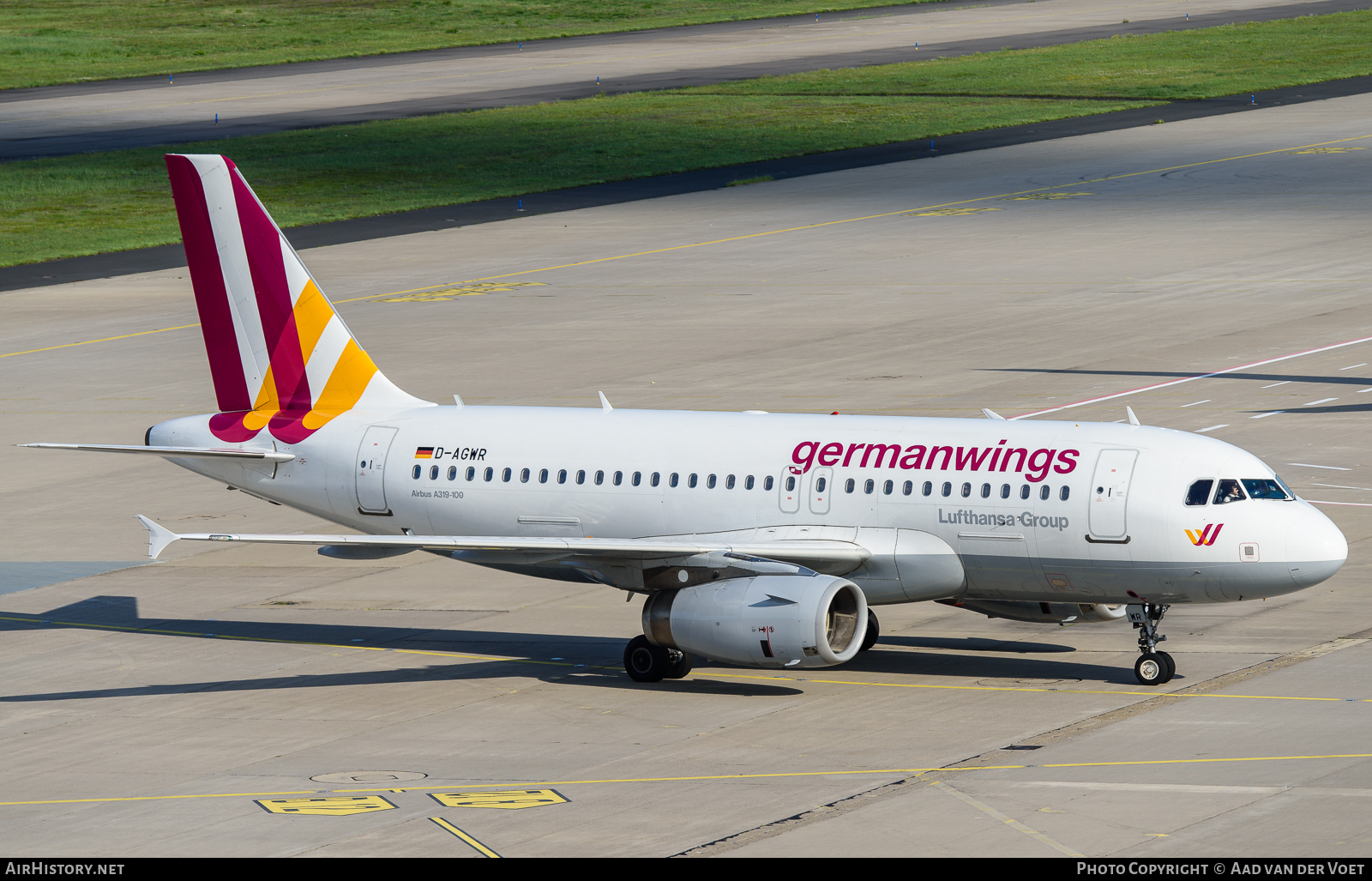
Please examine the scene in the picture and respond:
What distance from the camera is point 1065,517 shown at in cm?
3275

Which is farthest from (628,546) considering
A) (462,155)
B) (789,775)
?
(462,155)

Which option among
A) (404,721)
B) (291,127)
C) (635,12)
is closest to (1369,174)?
(291,127)

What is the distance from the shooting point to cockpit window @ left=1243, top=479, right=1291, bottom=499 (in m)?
Result: 32.6

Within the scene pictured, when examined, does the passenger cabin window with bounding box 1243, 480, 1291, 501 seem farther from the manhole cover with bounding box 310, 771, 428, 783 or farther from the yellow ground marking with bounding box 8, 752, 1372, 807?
the manhole cover with bounding box 310, 771, 428, 783

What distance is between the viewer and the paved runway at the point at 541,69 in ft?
410

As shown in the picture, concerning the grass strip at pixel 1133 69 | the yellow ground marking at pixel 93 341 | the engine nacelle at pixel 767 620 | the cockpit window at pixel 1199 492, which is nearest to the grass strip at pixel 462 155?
the grass strip at pixel 1133 69

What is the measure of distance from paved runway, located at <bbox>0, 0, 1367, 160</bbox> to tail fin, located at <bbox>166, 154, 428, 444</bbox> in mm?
76047

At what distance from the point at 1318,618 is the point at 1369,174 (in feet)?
206

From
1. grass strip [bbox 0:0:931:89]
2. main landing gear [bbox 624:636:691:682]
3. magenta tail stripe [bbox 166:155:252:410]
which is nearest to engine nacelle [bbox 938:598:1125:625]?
main landing gear [bbox 624:636:691:682]

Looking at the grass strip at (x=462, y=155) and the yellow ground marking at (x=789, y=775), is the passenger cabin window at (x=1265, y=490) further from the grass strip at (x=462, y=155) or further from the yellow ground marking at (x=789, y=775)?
the grass strip at (x=462, y=155)

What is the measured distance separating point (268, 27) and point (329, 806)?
16080cm

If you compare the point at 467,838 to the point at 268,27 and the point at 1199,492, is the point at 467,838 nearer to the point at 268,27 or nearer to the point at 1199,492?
the point at 1199,492

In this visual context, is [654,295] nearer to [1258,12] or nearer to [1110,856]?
[1110,856]

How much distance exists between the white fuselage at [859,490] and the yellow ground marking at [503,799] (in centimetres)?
767
